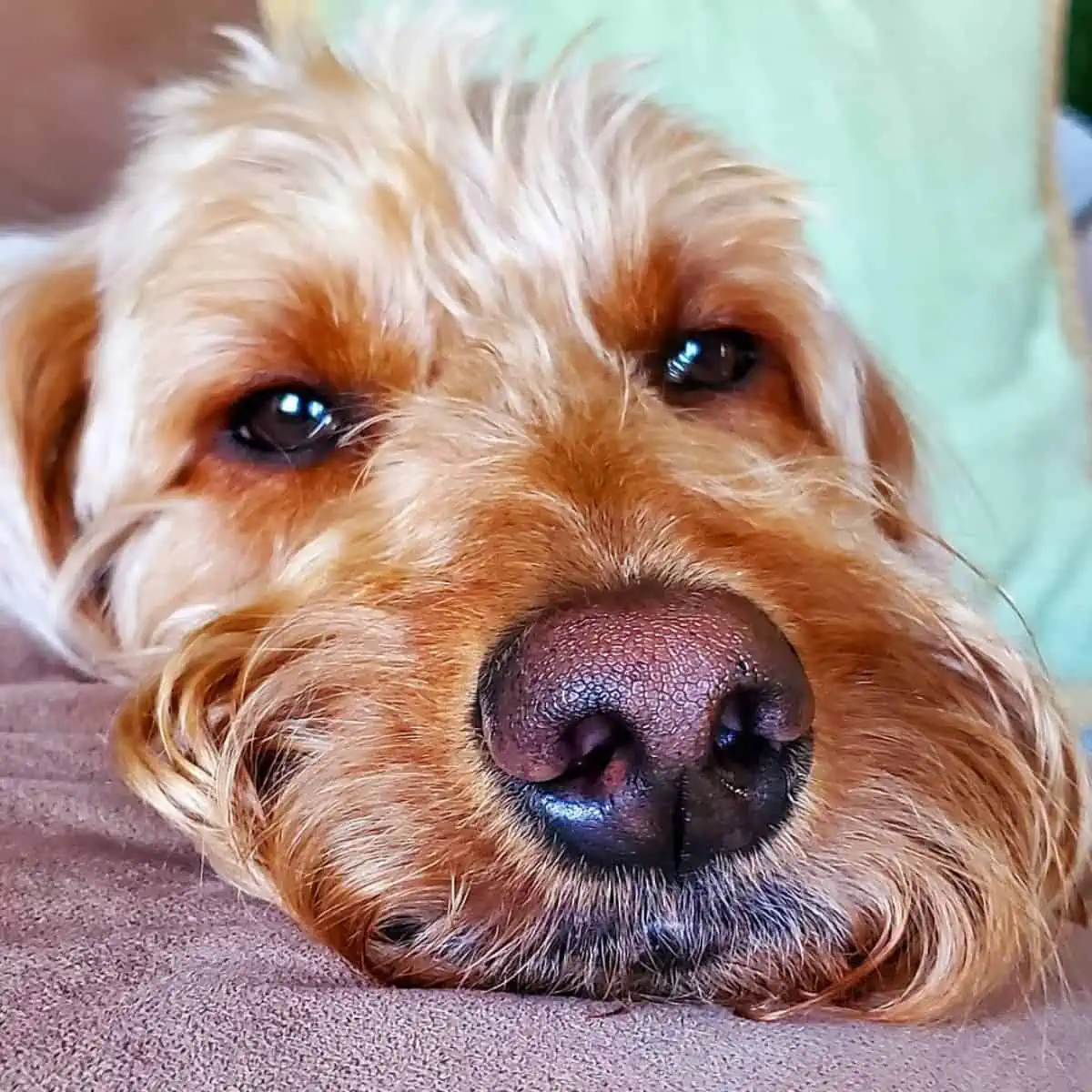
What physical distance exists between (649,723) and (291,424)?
702mm

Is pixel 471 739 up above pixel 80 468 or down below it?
above

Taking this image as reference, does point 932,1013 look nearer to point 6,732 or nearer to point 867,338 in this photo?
point 6,732

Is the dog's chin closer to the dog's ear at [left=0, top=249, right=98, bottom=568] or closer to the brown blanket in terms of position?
the brown blanket

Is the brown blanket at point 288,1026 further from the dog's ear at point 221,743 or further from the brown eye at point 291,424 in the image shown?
the brown eye at point 291,424

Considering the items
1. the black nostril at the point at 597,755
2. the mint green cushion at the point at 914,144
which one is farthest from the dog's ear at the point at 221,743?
the mint green cushion at the point at 914,144

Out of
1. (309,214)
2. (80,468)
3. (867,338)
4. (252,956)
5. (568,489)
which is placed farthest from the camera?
(867,338)

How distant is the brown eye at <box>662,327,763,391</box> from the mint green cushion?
0.37 meters

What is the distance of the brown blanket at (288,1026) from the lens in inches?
29.5

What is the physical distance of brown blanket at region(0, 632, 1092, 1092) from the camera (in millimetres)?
749

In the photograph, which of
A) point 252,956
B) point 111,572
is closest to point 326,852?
point 252,956

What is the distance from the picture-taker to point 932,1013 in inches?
38.5

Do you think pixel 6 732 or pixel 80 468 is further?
pixel 80 468

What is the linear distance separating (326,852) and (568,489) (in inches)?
13.5

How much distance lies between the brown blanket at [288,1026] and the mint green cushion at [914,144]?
1171 millimetres
